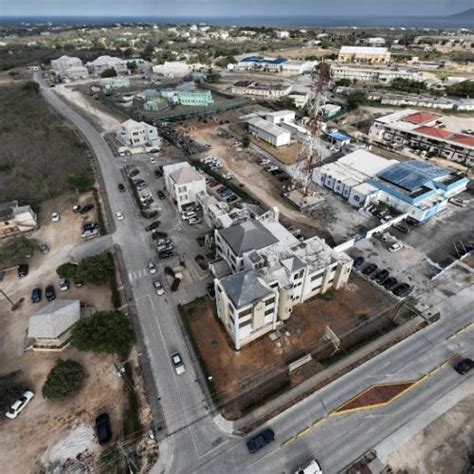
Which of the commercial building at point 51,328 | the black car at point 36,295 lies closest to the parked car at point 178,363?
the commercial building at point 51,328

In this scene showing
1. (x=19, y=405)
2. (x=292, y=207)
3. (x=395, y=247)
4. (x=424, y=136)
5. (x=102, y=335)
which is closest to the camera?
(x=19, y=405)

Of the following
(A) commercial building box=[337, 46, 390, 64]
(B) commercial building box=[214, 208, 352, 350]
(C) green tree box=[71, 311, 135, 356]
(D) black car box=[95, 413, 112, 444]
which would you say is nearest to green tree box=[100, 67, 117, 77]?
(A) commercial building box=[337, 46, 390, 64]

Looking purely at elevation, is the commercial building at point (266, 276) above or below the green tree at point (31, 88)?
below

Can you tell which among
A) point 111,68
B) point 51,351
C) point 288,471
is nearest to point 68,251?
point 51,351

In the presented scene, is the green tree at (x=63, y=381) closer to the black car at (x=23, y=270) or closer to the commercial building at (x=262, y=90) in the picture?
the black car at (x=23, y=270)

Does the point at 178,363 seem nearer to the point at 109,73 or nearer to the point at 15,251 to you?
the point at 15,251

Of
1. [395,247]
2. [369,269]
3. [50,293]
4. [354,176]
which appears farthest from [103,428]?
[354,176]
